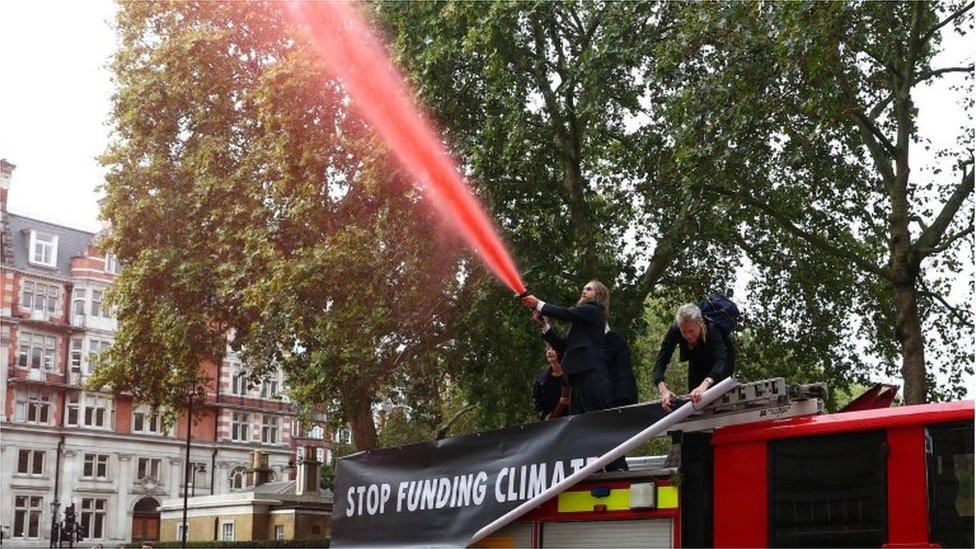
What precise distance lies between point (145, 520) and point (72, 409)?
8898 mm

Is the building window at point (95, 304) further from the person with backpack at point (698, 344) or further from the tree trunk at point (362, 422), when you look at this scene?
the person with backpack at point (698, 344)

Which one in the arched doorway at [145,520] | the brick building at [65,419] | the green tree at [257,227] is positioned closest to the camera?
the green tree at [257,227]

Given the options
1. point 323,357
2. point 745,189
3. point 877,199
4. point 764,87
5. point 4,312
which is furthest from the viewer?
point 4,312

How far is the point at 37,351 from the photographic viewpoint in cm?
7831

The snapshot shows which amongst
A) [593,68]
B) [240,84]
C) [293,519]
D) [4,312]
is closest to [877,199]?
[593,68]

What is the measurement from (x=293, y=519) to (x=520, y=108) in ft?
131

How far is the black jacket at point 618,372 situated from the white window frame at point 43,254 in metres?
73.0

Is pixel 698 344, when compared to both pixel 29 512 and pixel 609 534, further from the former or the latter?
pixel 29 512

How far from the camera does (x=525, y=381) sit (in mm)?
30734

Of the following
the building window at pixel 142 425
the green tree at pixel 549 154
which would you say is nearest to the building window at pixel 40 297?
the building window at pixel 142 425

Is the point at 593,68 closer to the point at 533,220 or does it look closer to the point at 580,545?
the point at 533,220

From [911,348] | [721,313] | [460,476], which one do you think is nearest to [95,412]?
[911,348]

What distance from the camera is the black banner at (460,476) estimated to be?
29.1 feet

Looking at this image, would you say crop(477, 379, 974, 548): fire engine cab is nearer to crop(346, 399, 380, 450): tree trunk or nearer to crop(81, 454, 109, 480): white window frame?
crop(346, 399, 380, 450): tree trunk
